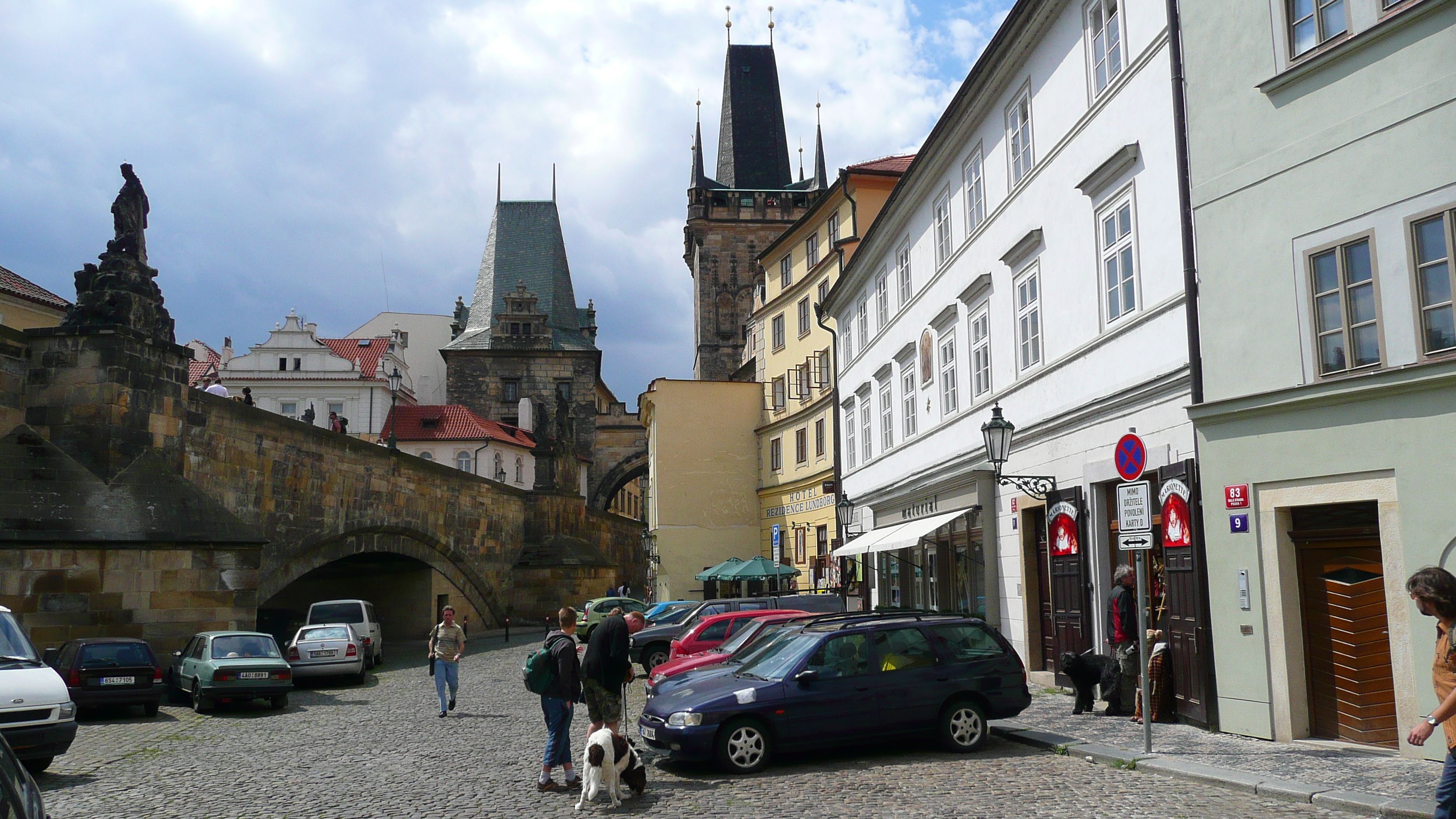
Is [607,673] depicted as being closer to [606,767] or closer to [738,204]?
[606,767]

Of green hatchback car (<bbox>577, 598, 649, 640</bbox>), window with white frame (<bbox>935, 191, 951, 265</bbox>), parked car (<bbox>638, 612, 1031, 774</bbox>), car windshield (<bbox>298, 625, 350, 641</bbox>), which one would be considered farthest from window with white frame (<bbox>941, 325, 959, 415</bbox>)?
car windshield (<bbox>298, 625, 350, 641</bbox>)

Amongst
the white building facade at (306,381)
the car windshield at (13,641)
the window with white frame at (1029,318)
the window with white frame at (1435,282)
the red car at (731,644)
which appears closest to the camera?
the window with white frame at (1435,282)

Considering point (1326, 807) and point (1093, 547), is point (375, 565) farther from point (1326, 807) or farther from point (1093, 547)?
point (1326, 807)

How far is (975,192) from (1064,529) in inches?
278

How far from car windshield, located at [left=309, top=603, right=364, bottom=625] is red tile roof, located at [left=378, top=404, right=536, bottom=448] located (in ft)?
125

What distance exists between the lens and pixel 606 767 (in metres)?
8.66

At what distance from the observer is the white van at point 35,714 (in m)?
10.3

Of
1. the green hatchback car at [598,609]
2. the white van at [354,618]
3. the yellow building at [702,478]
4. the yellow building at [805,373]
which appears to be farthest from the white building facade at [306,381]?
the white van at [354,618]

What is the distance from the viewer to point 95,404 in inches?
754

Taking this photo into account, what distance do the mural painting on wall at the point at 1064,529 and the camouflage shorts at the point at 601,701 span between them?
282 inches

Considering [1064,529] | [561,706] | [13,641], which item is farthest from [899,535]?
[13,641]

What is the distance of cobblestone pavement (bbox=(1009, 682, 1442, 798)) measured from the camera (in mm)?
8148

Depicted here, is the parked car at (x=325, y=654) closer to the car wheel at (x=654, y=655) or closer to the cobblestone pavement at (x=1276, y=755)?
the car wheel at (x=654, y=655)

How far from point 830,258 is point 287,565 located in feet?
66.3
